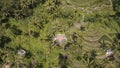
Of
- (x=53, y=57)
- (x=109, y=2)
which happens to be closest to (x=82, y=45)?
(x=53, y=57)

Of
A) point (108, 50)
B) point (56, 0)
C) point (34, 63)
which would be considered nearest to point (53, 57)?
point (34, 63)

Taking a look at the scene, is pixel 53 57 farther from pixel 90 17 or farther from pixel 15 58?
pixel 90 17

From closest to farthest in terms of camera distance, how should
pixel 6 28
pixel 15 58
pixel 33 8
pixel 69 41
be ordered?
pixel 15 58
pixel 69 41
pixel 6 28
pixel 33 8

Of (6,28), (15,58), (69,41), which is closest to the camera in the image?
(15,58)

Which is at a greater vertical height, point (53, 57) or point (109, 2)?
point (109, 2)

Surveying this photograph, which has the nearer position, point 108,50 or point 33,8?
point 108,50

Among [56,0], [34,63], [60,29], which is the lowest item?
[34,63]
